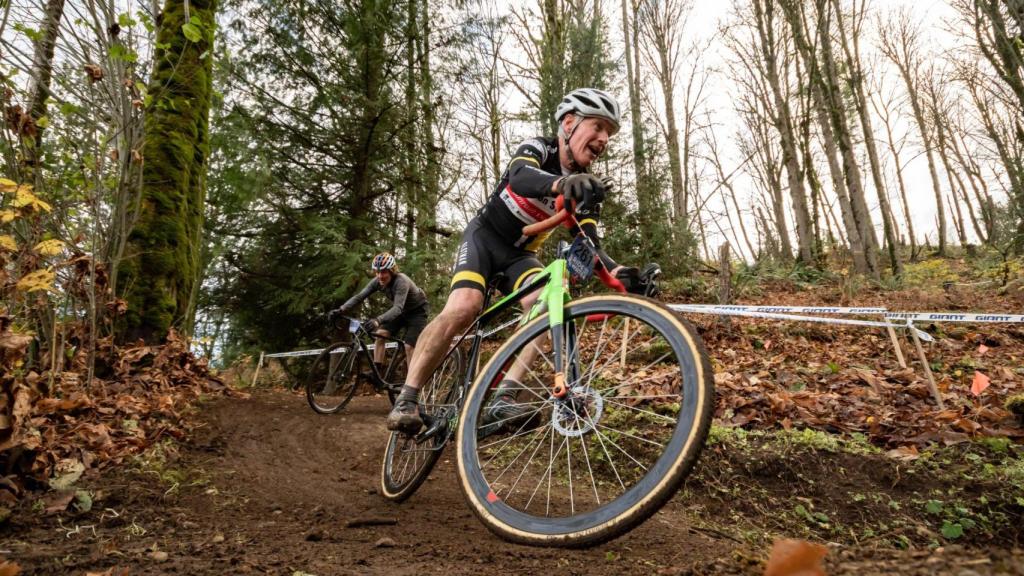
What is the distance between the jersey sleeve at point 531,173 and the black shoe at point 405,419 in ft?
4.51

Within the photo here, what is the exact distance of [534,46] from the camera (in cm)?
1546

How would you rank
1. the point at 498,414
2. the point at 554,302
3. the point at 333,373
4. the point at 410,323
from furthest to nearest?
the point at 333,373 < the point at 410,323 < the point at 498,414 < the point at 554,302

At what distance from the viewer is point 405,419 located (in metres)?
2.77

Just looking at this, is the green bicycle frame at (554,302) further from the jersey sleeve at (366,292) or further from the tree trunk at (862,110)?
the tree trunk at (862,110)

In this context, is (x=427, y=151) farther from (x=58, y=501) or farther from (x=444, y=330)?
(x=58, y=501)

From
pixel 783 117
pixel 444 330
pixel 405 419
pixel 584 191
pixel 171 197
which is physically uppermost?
pixel 783 117

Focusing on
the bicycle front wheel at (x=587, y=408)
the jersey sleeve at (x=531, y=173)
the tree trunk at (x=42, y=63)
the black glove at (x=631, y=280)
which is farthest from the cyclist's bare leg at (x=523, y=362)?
the tree trunk at (x=42, y=63)

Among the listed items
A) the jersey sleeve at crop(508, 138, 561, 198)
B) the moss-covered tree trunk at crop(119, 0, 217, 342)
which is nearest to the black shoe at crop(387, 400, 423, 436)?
the jersey sleeve at crop(508, 138, 561, 198)

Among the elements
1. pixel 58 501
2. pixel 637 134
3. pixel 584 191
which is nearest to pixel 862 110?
pixel 637 134

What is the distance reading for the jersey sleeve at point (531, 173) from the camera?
2359 millimetres

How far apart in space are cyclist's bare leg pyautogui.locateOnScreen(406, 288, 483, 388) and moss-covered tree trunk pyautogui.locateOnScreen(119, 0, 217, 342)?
151 inches

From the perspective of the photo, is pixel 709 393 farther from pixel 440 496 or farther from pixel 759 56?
pixel 759 56

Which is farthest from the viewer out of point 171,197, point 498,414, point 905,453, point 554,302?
point 171,197

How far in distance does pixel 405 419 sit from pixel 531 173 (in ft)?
4.98
